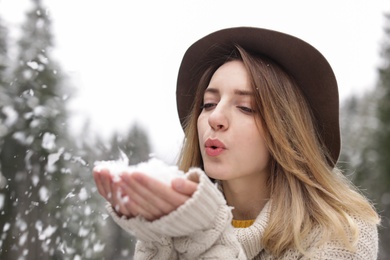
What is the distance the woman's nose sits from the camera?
1837mm

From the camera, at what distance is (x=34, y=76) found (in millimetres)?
4523

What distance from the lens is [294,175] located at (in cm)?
201

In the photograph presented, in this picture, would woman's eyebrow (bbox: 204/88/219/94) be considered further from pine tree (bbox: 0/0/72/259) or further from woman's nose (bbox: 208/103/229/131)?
pine tree (bbox: 0/0/72/259)

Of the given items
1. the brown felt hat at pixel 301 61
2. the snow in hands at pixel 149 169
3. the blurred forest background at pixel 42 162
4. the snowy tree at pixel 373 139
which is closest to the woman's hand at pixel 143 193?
the snow in hands at pixel 149 169

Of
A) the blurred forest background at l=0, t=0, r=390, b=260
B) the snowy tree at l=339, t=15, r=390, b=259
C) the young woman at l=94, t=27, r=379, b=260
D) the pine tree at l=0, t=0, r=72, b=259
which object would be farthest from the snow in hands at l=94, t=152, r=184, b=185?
the snowy tree at l=339, t=15, r=390, b=259

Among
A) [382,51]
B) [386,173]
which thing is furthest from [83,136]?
[382,51]

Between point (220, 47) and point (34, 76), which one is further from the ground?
point (220, 47)

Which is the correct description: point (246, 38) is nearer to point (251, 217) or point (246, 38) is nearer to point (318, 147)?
point (318, 147)

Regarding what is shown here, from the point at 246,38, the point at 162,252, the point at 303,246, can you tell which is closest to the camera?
the point at 162,252

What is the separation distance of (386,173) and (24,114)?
1237 cm

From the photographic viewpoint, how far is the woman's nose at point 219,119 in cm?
184

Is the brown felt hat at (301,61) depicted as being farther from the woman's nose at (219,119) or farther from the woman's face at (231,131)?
the woman's nose at (219,119)

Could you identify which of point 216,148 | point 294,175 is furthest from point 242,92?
point 294,175

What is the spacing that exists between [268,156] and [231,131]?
0.76ft
